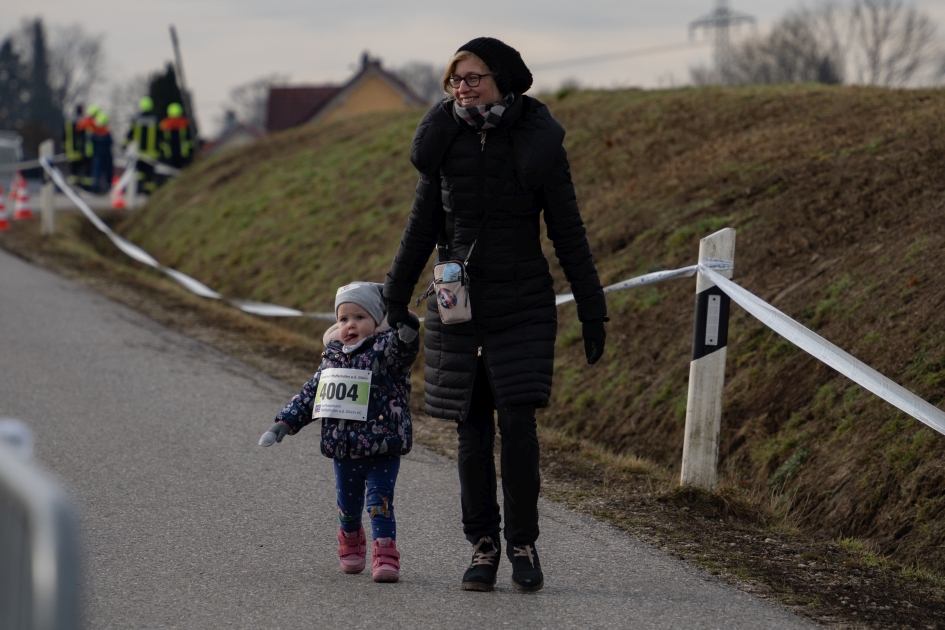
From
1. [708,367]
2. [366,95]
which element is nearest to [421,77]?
[366,95]

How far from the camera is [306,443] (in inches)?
284

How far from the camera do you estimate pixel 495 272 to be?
14.7 ft

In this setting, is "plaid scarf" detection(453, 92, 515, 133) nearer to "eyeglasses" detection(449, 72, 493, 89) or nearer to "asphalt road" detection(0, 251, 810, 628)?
"eyeglasses" detection(449, 72, 493, 89)

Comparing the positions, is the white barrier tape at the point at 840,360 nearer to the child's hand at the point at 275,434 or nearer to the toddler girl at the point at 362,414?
the toddler girl at the point at 362,414

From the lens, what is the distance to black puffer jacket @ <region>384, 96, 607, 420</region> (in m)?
4.43

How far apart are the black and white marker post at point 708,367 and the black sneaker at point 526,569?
171 centimetres

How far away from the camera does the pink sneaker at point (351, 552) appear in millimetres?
4688

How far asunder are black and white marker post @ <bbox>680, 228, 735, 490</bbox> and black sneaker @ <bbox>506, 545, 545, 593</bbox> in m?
1.71

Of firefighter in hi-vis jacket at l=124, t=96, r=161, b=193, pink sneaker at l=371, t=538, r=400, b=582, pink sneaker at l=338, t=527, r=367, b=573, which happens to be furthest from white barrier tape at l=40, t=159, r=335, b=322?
firefighter in hi-vis jacket at l=124, t=96, r=161, b=193

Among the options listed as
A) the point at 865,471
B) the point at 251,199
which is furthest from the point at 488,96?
the point at 251,199

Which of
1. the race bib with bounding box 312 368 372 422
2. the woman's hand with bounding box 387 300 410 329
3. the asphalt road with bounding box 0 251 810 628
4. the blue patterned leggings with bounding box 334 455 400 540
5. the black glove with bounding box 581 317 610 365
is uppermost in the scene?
the woman's hand with bounding box 387 300 410 329

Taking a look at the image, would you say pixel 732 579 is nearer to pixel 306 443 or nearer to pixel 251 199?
pixel 306 443

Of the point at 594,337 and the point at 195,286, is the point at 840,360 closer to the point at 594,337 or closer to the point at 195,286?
the point at 594,337

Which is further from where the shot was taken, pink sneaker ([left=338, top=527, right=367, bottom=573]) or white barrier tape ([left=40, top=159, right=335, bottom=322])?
white barrier tape ([left=40, top=159, right=335, bottom=322])
